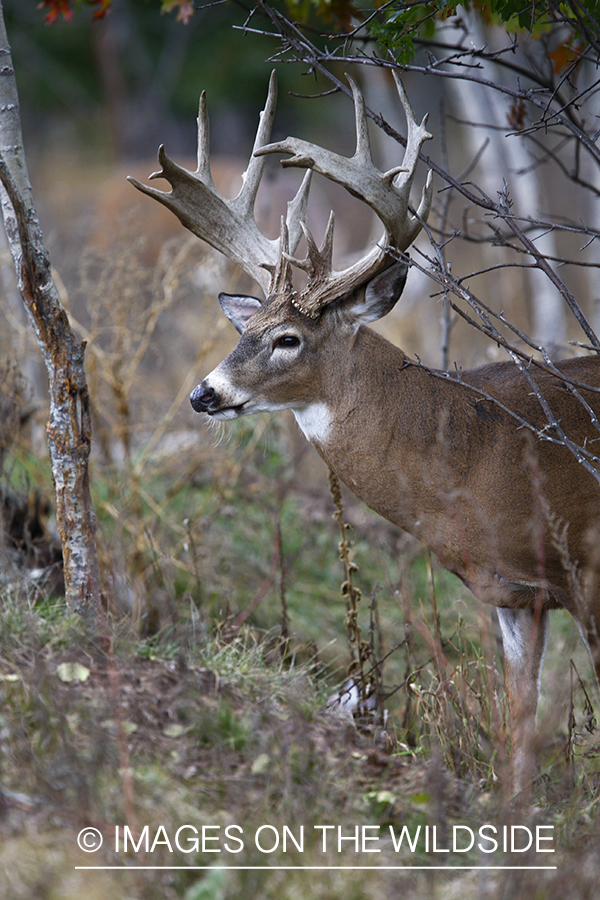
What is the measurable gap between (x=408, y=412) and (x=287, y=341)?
2.13ft

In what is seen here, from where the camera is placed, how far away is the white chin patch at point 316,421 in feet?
13.3

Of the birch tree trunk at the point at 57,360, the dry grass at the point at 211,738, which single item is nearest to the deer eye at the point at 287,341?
the birch tree trunk at the point at 57,360

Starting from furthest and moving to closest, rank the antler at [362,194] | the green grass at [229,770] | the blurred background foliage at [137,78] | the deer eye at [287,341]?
the blurred background foliage at [137,78] < the deer eye at [287,341] < the antler at [362,194] < the green grass at [229,770]

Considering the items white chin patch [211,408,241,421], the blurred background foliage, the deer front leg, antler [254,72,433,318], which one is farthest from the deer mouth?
the blurred background foliage

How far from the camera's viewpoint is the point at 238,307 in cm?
452

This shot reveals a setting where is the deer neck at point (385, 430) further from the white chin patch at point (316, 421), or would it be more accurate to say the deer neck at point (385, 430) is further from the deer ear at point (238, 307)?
the deer ear at point (238, 307)

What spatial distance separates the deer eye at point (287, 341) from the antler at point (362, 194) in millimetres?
140

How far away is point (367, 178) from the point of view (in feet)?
12.6

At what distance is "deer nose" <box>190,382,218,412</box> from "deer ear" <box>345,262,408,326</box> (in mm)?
772

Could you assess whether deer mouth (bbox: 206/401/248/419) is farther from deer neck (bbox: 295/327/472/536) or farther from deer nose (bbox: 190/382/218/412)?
deer neck (bbox: 295/327/472/536)

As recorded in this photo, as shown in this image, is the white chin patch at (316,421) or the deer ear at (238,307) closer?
the white chin patch at (316,421)

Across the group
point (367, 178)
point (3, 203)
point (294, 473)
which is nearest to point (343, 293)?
point (367, 178)

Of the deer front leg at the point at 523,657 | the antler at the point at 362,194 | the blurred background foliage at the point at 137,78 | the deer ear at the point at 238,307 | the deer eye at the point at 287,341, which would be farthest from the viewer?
the blurred background foliage at the point at 137,78

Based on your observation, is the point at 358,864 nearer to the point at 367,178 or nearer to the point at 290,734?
the point at 290,734
